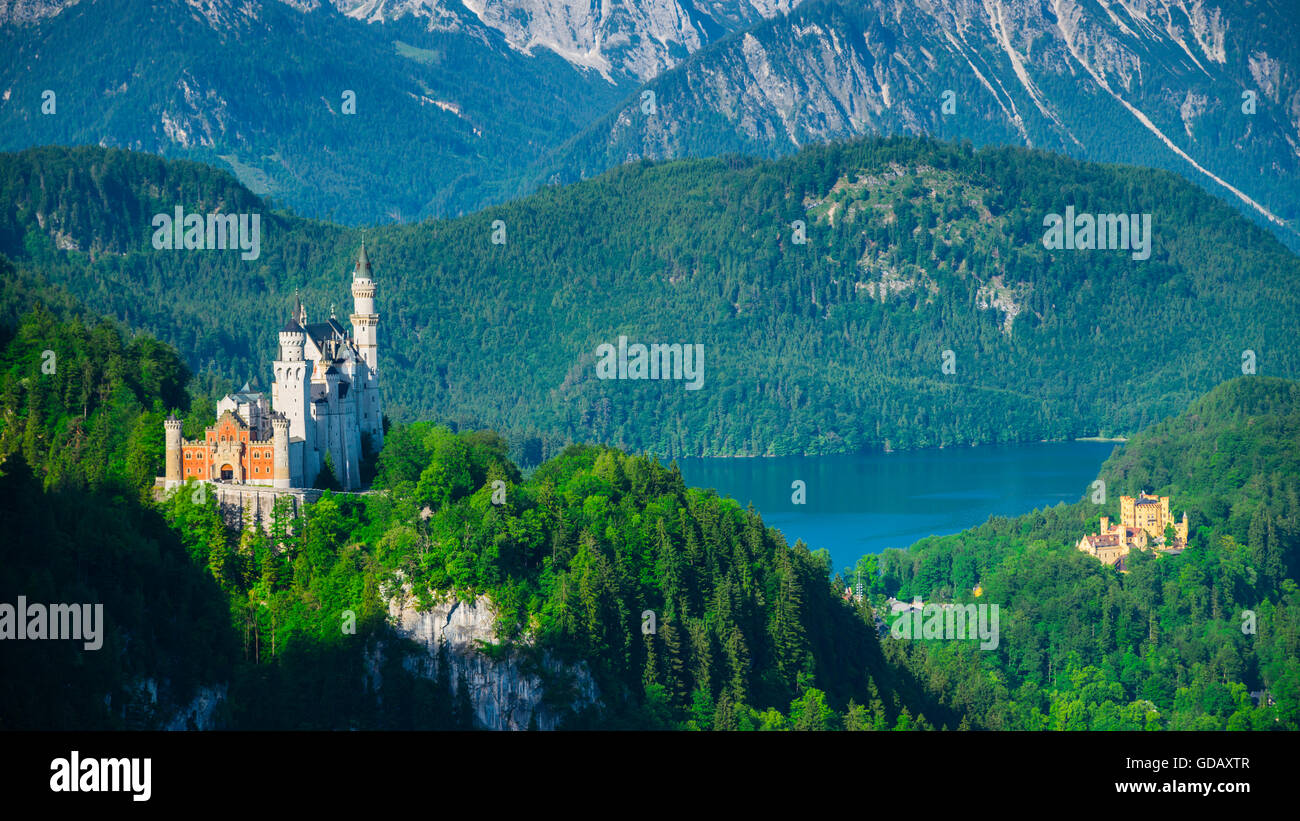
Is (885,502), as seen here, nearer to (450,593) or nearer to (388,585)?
(450,593)

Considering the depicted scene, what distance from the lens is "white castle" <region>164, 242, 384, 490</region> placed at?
85.8 metres

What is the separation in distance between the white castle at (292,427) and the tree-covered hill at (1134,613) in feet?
95.9

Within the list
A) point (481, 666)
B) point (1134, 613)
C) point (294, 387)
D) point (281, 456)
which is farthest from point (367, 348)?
point (1134, 613)

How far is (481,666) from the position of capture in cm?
8444

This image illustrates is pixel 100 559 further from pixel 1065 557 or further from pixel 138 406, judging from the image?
pixel 1065 557

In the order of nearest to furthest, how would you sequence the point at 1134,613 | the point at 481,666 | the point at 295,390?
the point at 481,666
the point at 295,390
the point at 1134,613

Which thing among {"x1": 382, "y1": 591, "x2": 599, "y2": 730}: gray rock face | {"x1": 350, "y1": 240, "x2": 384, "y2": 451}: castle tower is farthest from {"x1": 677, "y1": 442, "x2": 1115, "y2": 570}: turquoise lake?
{"x1": 382, "y1": 591, "x2": 599, "y2": 730}: gray rock face

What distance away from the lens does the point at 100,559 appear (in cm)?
7950

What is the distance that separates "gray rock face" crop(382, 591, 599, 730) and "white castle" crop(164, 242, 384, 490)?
700cm

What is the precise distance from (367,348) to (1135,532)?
57363 millimetres

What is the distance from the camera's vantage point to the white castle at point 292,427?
85750mm

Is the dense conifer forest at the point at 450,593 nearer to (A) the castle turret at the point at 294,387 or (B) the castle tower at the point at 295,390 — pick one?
(B) the castle tower at the point at 295,390

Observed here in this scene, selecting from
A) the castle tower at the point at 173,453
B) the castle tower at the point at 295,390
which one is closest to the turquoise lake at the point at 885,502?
the castle tower at the point at 295,390
